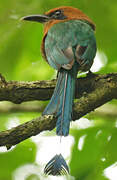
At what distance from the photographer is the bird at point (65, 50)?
12.3ft

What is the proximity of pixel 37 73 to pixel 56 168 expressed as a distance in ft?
6.92

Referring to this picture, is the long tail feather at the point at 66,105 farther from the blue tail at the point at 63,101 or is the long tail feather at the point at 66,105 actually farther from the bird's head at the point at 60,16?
the bird's head at the point at 60,16

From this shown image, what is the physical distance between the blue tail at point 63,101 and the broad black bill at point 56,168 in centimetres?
22

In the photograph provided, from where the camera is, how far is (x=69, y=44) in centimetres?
449

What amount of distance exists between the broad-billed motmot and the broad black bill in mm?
225

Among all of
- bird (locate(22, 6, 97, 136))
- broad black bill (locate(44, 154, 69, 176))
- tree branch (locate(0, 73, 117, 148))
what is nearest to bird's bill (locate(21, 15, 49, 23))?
bird (locate(22, 6, 97, 136))

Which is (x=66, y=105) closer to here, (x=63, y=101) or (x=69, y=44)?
(x=63, y=101)

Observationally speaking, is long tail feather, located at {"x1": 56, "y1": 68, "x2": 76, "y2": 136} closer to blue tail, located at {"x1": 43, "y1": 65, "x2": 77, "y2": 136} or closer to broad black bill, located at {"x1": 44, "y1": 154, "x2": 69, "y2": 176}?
blue tail, located at {"x1": 43, "y1": 65, "x2": 77, "y2": 136}

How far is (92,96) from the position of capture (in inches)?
156

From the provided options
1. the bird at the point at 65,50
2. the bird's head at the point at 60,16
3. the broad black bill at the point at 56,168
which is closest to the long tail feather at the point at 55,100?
the bird at the point at 65,50

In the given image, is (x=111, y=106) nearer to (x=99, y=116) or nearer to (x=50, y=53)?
(x=99, y=116)

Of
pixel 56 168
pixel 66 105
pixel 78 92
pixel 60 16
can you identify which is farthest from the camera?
pixel 60 16

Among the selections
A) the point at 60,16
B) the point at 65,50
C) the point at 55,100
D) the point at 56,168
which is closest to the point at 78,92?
the point at 65,50

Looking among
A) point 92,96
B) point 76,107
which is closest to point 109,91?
point 92,96
